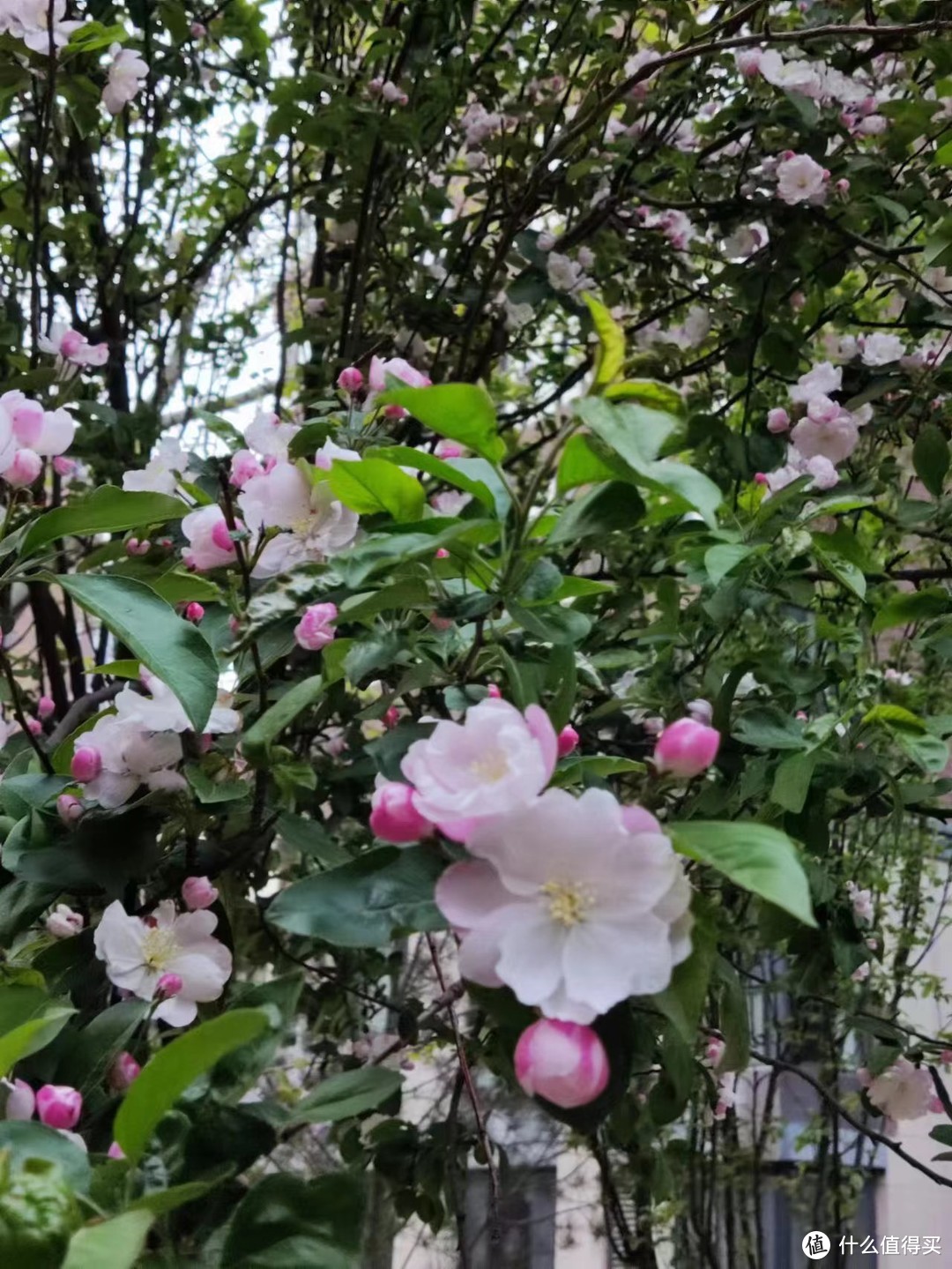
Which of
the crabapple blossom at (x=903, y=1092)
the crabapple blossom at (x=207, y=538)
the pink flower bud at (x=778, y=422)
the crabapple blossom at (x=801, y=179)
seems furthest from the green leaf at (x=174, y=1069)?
the crabapple blossom at (x=801, y=179)

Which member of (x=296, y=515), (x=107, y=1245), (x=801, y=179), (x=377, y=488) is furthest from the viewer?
(x=801, y=179)

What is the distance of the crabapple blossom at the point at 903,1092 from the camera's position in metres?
1.25

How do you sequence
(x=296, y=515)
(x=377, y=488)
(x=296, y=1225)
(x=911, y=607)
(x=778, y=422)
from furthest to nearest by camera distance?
(x=778, y=422)
(x=911, y=607)
(x=296, y=515)
(x=377, y=488)
(x=296, y=1225)

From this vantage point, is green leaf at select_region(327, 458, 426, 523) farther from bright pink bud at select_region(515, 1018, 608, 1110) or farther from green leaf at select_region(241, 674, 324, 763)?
bright pink bud at select_region(515, 1018, 608, 1110)

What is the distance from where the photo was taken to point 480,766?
39 centimetres

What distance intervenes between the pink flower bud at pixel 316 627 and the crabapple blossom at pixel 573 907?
234 mm

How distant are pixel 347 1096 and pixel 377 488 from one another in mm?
279

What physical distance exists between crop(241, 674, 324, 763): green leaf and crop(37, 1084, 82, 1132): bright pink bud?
0.63ft

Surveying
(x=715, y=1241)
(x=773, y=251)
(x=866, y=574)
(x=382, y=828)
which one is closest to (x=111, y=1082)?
(x=382, y=828)

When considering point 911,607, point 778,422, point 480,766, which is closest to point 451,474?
point 480,766

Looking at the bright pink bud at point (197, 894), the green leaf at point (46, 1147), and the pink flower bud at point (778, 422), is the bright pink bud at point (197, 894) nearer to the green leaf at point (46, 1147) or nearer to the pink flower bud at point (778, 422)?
the green leaf at point (46, 1147)

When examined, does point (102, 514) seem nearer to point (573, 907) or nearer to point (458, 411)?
point (458, 411)

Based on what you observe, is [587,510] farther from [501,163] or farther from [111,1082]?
[501,163]

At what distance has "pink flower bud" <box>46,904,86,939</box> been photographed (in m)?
0.68
